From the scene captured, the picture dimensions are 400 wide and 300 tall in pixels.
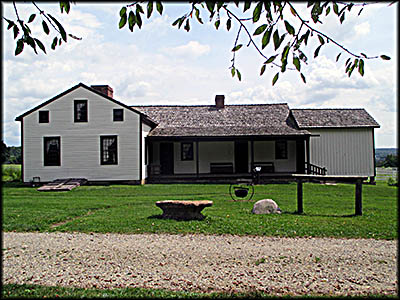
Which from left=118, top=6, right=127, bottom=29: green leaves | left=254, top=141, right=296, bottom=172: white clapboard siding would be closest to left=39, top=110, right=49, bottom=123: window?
left=254, top=141, right=296, bottom=172: white clapboard siding

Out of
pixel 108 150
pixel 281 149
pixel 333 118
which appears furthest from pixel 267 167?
pixel 108 150

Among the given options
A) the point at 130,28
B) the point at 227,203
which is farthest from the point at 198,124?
the point at 130,28

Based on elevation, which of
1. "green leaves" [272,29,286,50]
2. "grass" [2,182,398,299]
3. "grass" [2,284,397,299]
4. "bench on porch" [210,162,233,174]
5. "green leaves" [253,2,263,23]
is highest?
"green leaves" [253,2,263,23]

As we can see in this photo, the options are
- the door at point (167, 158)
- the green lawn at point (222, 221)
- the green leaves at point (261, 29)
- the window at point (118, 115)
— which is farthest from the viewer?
the door at point (167, 158)

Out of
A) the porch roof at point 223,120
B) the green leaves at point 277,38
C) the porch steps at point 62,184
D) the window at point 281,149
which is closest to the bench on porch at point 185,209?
the green leaves at point 277,38

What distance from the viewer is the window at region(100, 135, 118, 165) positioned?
84.4 ft

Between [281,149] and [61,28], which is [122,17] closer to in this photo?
[61,28]

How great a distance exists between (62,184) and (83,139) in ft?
10.6

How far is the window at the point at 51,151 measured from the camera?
25939 mm

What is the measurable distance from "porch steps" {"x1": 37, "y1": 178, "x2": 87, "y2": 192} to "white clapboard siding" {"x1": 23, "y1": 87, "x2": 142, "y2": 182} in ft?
1.77

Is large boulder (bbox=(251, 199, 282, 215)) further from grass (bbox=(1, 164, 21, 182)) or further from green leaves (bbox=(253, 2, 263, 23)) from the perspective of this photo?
grass (bbox=(1, 164, 21, 182))

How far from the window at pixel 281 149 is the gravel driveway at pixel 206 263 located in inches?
826

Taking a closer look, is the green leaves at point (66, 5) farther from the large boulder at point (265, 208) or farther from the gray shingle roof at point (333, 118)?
the gray shingle roof at point (333, 118)

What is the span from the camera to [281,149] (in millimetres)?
29359
